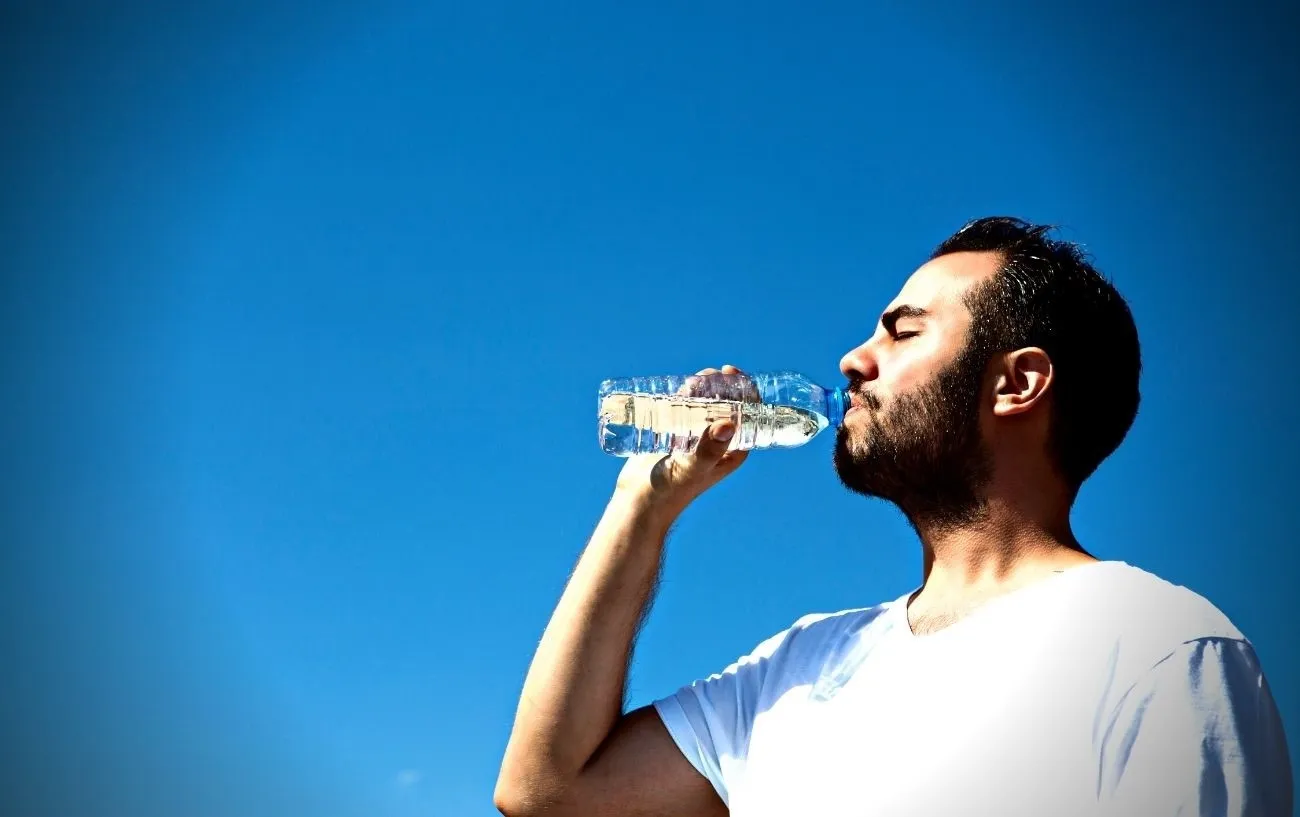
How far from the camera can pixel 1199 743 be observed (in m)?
1.85

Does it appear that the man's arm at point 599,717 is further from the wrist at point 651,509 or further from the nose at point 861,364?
the nose at point 861,364

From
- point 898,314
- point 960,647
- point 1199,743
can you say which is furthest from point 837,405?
point 1199,743

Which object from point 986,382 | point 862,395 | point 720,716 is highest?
point 862,395

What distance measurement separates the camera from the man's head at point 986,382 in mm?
2820

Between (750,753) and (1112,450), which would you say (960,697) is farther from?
(1112,450)

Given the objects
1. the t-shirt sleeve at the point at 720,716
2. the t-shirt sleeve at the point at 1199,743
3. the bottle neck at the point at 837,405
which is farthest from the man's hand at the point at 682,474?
the t-shirt sleeve at the point at 1199,743

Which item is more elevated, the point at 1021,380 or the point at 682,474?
the point at 682,474

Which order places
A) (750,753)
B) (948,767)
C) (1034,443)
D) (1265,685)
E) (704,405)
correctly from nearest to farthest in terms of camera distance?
1. (1265,685)
2. (948,767)
3. (750,753)
4. (1034,443)
5. (704,405)

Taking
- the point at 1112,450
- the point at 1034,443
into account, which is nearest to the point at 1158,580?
the point at 1034,443

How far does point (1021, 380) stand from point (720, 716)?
1.20 m

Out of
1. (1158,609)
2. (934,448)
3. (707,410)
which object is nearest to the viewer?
(1158,609)

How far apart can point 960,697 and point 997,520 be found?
2.05 feet

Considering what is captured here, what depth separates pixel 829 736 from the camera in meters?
2.40

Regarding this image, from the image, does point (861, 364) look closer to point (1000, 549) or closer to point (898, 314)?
point (898, 314)
